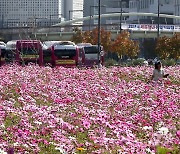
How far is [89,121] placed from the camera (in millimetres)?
8883

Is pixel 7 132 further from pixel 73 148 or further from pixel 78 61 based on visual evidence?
pixel 78 61

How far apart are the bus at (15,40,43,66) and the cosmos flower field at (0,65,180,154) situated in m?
23.2

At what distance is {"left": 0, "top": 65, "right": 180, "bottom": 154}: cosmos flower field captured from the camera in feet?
23.5

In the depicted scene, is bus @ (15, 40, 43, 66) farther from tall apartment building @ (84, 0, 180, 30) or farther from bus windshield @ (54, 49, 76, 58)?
tall apartment building @ (84, 0, 180, 30)

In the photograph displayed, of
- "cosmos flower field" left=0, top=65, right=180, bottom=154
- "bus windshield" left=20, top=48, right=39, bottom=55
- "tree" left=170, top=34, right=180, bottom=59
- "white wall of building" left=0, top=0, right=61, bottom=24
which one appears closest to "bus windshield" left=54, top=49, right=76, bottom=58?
"bus windshield" left=20, top=48, right=39, bottom=55

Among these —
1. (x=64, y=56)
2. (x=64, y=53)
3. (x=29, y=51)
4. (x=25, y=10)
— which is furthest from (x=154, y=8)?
(x=29, y=51)

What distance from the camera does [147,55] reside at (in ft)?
322

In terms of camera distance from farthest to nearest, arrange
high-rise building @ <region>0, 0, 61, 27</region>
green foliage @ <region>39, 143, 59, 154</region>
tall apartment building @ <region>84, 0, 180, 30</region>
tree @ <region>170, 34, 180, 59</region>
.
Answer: high-rise building @ <region>0, 0, 61, 27</region> < tall apartment building @ <region>84, 0, 180, 30</region> < tree @ <region>170, 34, 180, 59</region> < green foliage @ <region>39, 143, 59, 154</region>

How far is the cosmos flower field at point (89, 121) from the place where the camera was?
7176 millimetres

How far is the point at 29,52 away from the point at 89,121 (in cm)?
3121

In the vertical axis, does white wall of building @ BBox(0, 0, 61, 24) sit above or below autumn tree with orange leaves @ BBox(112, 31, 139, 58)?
above

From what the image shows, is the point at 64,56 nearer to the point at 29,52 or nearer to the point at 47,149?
the point at 29,52

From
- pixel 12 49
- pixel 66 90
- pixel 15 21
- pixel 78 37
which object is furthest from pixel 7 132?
pixel 15 21

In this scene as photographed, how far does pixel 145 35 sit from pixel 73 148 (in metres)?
89.0
